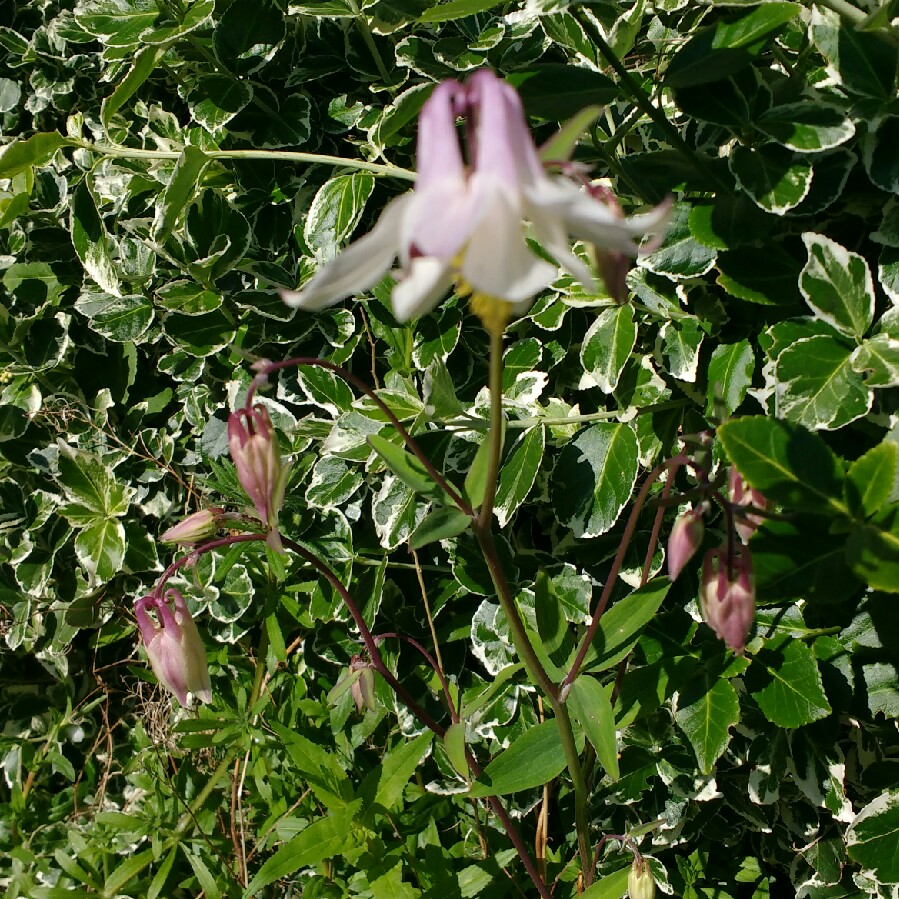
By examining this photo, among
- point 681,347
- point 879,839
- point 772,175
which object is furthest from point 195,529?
point 879,839

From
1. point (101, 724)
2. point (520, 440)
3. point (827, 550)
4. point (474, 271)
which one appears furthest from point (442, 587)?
point (101, 724)

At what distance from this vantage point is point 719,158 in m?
0.94

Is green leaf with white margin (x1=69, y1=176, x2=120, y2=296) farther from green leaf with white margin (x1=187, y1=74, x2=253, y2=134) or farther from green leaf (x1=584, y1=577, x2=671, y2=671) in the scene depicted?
green leaf (x1=584, y1=577, x2=671, y2=671)

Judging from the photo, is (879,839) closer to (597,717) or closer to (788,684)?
(788,684)

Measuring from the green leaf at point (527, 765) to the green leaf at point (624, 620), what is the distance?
9 cm

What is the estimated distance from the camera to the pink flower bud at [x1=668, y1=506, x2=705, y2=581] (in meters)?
0.73

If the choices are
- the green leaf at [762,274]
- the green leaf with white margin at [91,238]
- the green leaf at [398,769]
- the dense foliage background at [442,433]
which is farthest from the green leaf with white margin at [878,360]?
the green leaf with white margin at [91,238]

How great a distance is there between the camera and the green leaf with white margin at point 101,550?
4.75 feet

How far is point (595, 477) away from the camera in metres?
1.01

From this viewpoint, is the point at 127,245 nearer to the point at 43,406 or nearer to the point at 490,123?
the point at 43,406

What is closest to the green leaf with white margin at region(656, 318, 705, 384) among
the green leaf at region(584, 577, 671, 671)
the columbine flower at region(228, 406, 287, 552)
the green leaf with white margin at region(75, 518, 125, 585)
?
the green leaf at region(584, 577, 671, 671)

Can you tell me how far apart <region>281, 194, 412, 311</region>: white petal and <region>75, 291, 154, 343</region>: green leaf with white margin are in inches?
42.1

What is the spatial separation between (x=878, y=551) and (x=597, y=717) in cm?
29

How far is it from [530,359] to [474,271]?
2.35ft
